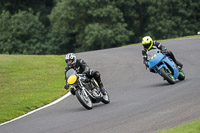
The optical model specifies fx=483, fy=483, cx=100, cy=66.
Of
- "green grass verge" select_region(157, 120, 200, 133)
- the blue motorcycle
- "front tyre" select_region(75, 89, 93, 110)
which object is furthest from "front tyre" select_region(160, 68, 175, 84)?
"green grass verge" select_region(157, 120, 200, 133)

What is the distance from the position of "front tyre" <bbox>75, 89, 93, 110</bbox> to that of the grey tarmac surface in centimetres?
20

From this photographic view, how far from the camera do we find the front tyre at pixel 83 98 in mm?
11336

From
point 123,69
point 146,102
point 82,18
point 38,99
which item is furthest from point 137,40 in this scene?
point 146,102

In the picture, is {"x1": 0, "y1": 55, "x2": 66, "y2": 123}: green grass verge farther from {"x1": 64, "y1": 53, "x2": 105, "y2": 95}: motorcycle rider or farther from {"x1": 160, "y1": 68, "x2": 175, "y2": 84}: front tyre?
{"x1": 160, "y1": 68, "x2": 175, "y2": 84}: front tyre

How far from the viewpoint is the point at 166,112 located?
931cm

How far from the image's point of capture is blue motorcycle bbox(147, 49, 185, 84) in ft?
45.8

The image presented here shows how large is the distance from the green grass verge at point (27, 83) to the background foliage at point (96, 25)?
22.2 metres

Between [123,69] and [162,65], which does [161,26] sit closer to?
[123,69]

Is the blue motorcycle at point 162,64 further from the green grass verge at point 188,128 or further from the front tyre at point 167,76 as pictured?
the green grass verge at point 188,128

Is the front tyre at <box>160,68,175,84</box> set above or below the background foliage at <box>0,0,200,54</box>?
below

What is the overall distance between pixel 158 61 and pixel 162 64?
154mm

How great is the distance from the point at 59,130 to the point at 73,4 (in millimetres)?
42316

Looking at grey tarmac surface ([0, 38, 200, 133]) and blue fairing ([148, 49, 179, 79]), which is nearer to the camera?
grey tarmac surface ([0, 38, 200, 133])

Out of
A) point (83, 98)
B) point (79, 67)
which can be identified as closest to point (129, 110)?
point (83, 98)
